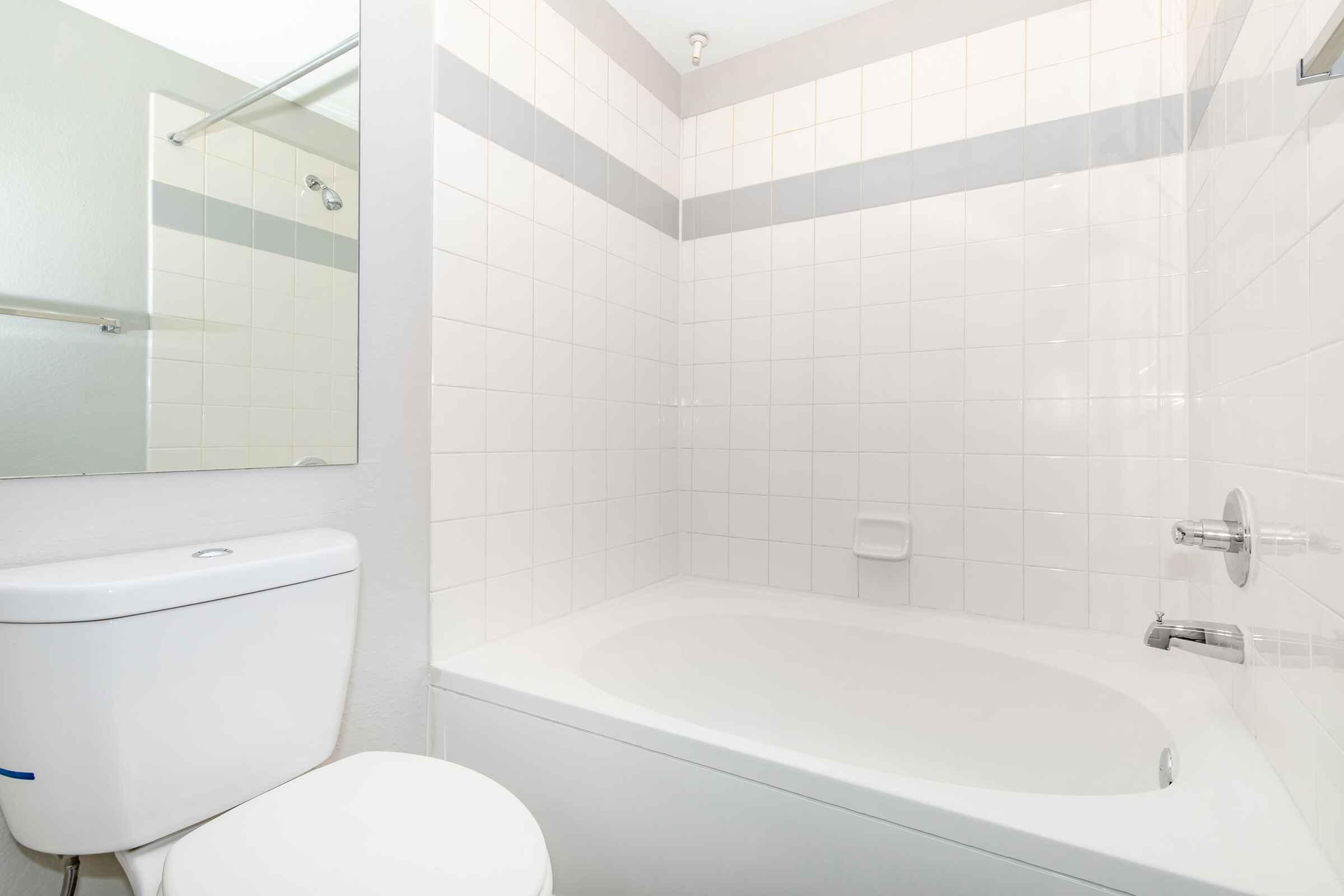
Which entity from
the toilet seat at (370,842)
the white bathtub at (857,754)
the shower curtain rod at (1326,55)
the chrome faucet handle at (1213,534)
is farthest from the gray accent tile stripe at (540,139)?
the chrome faucet handle at (1213,534)

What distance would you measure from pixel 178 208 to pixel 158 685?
743 mm

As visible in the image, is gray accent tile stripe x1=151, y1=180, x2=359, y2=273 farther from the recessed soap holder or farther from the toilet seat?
the recessed soap holder

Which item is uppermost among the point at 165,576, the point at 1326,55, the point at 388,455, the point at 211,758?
the point at 1326,55

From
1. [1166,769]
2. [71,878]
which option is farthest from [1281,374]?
[71,878]

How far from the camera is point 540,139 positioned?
1787 millimetres

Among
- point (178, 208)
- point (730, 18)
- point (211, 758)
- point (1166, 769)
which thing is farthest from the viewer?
point (730, 18)

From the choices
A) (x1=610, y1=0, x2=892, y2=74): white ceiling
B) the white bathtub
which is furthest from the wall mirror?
(x1=610, y1=0, x2=892, y2=74): white ceiling

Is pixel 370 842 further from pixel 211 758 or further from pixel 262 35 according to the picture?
pixel 262 35

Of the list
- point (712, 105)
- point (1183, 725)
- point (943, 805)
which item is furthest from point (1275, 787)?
point (712, 105)

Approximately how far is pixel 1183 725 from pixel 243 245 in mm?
1942

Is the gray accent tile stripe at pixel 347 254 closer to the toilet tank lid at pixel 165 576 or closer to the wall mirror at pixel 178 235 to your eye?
the wall mirror at pixel 178 235

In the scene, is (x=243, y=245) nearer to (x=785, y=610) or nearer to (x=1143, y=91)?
(x=785, y=610)

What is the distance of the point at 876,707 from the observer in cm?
176

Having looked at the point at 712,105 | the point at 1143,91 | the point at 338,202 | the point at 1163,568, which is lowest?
the point at 1163,568
